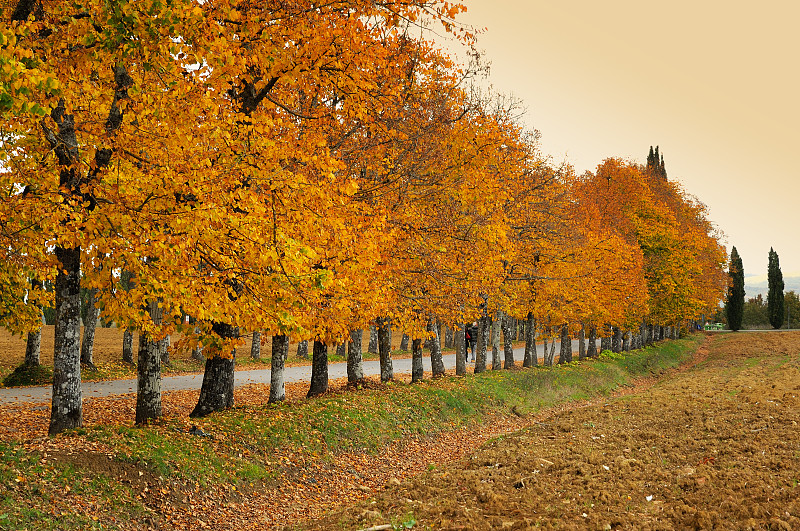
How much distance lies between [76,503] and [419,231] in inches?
397

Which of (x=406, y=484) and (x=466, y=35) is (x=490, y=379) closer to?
(x=406, y=484)

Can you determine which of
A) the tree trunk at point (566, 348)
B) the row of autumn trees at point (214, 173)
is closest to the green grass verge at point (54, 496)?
the row of autumn trees at point (214, 173)

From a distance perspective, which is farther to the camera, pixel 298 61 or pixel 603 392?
pixel 603 392

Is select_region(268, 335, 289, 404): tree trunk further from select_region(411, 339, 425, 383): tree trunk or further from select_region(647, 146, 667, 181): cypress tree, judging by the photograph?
select_region(647, 146, 667, 181): cypress tree

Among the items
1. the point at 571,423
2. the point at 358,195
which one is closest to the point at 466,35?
the point at 358,195

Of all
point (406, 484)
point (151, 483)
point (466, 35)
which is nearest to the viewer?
point (466, 35)

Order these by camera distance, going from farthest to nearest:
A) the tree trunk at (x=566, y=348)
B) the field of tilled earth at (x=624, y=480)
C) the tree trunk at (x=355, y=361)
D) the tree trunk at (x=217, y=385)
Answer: the tree trunk at (x=566, y=348) < the tree trunk at (x=355, y=361) < the tree trunk at (x=217, y=385) < the field of tilled earth at (x=624, y=480)

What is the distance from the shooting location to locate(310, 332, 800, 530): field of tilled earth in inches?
280

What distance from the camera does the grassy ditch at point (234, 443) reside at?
299 inches

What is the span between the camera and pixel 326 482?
11250 millimetres

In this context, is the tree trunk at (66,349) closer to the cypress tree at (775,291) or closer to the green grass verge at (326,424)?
the green grass verge at (326,424)

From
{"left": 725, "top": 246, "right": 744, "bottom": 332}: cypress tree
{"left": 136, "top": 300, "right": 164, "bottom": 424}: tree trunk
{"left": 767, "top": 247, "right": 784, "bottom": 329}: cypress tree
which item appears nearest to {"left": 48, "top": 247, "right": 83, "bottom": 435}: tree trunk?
{"left": 136, "top": 300, "right": 164, "bottom": 424}: tree trunk

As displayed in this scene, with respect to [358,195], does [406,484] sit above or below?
below

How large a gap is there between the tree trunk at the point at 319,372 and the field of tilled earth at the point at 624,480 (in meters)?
5.70
